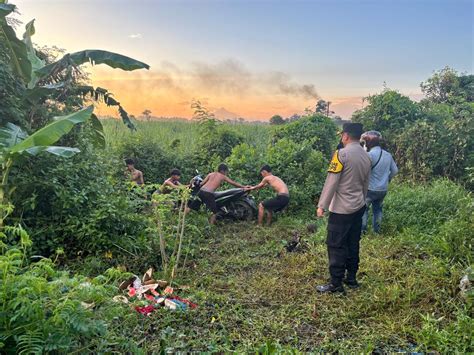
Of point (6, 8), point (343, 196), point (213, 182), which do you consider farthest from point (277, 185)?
point (6, 8)

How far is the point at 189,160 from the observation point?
10039mm

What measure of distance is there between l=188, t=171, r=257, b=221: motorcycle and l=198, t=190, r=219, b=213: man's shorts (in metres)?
0.12

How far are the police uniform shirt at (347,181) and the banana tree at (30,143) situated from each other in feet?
9.01

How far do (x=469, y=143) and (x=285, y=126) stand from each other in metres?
4.77

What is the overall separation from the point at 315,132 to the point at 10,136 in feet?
25.8

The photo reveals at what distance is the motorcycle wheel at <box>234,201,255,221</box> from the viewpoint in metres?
7.42

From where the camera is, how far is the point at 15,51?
5.60m

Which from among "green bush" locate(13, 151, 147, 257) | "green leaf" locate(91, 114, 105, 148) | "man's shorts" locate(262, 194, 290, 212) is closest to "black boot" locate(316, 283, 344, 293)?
"green bush" locate(13, 151, 147, 257)

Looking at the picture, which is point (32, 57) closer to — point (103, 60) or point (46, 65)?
point (46, 65)

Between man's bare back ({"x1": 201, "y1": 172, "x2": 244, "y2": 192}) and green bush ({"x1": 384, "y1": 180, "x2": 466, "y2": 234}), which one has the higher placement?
man's bare back ({"x1": 201, "y1": 172, "x2": 244, "y2": 192})

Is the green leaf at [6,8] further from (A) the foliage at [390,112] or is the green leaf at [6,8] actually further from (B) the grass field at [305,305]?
(A) the foliage at [390,112]

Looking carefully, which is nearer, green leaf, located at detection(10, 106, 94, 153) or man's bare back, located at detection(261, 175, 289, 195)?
green leaf, located at detection(10, 106, 94, 153)

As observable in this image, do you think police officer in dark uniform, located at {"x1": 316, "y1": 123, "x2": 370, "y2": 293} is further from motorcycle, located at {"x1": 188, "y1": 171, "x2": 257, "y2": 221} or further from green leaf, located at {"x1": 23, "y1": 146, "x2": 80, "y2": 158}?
motorcycle, located at {"x1": 188, "y1": 171, "x2": 257, "y2": 221}

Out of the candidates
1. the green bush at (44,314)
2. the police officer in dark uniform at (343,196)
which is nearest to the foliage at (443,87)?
the police officer in dark uniform at (343,196)
